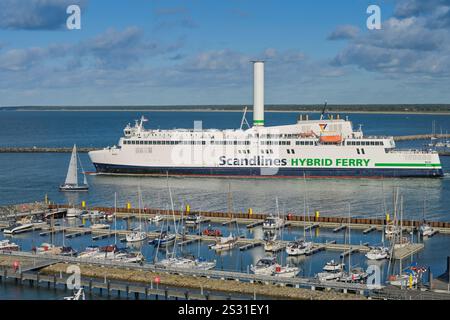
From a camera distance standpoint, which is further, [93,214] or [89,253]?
[93,214]

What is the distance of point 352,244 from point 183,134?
30.4 m

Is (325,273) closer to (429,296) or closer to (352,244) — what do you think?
(429,296)

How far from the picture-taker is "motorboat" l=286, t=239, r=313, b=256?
104ft

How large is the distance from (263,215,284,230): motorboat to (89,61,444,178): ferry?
2111 cm

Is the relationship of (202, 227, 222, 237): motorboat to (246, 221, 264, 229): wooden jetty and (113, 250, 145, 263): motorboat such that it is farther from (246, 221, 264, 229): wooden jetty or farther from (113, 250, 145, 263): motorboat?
(113, 250, 145, 263): motorboat

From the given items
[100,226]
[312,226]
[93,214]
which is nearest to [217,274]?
[312,226]

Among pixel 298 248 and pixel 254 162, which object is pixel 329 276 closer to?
pixel 298 248

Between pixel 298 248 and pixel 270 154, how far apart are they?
28727 mm

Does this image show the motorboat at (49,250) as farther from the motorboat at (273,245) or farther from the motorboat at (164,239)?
the motorboat at (273,245)

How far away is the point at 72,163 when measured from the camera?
2132 inches

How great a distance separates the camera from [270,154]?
6006 centimetres
